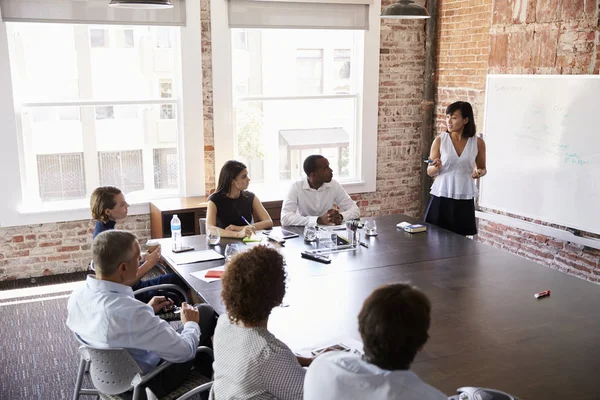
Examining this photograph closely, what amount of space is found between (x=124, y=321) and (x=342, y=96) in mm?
5053

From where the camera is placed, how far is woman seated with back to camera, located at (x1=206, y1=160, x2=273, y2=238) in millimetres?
4770

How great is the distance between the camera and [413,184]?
7859mm

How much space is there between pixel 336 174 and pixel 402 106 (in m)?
1.17

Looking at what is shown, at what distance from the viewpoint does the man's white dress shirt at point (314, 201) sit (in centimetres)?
506

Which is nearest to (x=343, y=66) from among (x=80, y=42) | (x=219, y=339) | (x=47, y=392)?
(x=80, y=42)

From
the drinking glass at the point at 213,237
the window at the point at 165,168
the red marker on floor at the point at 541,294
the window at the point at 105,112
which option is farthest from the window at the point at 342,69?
the red marker on floor at the point at 541,294

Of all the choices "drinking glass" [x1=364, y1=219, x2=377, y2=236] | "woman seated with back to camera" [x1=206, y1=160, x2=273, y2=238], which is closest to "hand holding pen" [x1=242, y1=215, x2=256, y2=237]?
"woman seated with back to camera" [x1=206, y1=160, x2=273, y2=238]

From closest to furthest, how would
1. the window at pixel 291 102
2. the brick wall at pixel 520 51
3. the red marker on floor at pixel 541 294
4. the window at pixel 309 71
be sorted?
the red marker on floor at pixel 541 294, the brick wall at pixel 520 51, the window at pixel 291 102, the window at pixel 309 71

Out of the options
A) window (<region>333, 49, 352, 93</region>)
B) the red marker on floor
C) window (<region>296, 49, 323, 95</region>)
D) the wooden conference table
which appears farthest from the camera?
window (<region>333, 49, 352, 93</region>)

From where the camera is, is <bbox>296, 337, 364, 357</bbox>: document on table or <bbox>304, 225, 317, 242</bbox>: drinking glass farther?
<bbox>304, 225, 317, 242</bbox>: drinking glass

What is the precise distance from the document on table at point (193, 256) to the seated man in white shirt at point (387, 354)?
7.34ft

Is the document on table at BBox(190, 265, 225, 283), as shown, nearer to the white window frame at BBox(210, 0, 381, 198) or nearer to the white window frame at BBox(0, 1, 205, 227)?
the white window frame at BBox(0, 1, 205, 227)

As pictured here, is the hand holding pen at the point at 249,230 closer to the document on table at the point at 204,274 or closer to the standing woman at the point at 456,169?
the document on table at the point at 204,274

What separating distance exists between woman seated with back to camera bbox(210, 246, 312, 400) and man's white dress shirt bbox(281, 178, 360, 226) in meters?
2.59
